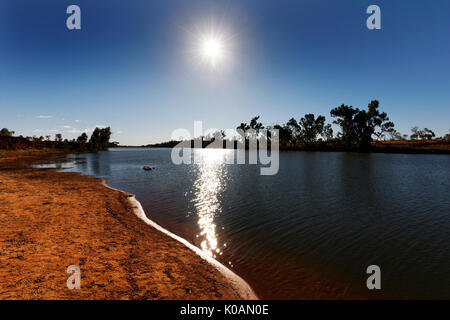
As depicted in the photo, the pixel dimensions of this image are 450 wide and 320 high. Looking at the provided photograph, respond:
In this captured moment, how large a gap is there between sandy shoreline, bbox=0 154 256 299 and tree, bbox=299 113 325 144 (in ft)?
529

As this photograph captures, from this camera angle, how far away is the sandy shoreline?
20.3ft

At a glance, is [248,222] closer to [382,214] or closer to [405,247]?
[405,247]

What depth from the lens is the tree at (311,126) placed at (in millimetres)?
151025

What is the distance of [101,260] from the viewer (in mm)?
7836

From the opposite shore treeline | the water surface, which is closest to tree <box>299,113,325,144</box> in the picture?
the opposite shore treeline

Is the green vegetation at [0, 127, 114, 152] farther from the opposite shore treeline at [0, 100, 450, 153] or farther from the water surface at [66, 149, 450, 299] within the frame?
the water surface at [66, 149, 450, 299]

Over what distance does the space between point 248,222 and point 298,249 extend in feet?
14.4

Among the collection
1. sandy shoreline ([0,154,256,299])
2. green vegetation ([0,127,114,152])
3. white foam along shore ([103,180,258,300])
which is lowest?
white foam along shore ([103,180,258,300])

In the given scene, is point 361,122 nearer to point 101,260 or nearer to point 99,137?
point 101,260

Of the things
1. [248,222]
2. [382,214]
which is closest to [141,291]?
[248,222]

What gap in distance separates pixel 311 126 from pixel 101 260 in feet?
546

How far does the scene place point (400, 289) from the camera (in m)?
7.36

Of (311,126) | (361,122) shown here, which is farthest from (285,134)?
(361,122)

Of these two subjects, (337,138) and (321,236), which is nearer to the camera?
(321,236)
